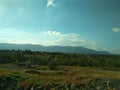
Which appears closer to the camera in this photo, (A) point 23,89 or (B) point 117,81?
(B) point 117,81

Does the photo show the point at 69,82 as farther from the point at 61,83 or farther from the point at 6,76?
the point at 6,76

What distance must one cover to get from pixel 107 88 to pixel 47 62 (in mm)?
99552

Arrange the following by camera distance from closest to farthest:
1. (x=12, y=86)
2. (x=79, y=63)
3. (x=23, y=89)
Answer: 1. (x=23, y=89)
2. (x=12, y=86)
3. (x=79, y=63)

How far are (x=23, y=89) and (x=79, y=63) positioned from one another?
9266cm

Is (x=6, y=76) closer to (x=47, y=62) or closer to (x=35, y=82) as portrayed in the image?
(x=35, y=82)

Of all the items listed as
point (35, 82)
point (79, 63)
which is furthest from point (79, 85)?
point (79, 63)

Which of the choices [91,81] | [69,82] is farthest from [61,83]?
[91,81]

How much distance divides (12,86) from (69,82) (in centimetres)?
1036

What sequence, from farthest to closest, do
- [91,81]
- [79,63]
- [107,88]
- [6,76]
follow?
[79,63] < [6,76] < [91,81] < [107,88]

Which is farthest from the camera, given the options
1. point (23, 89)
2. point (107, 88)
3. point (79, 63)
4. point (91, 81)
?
point (79, 63)

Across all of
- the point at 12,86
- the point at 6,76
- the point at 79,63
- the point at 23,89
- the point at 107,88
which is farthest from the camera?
the point at 79,63

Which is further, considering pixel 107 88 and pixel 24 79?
pixel 24 79

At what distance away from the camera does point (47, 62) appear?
140 meters

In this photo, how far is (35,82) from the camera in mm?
47938
